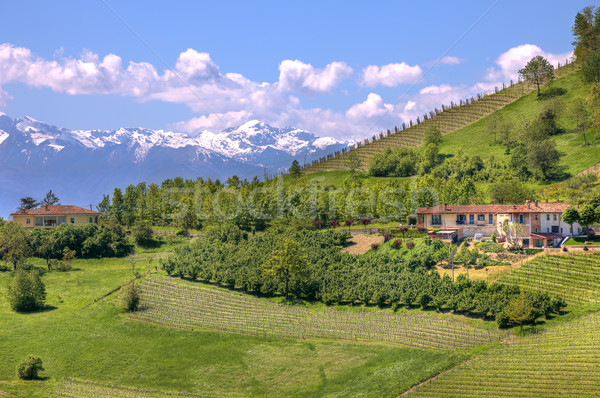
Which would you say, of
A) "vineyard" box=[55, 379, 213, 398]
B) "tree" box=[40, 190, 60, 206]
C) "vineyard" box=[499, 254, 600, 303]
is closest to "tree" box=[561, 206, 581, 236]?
"vineyard" box=[499, 254, 600, 303]

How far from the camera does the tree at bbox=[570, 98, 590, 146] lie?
12775cm

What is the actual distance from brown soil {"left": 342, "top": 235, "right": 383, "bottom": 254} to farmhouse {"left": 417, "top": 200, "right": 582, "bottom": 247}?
7805 millimetres

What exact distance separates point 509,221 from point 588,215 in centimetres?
1010

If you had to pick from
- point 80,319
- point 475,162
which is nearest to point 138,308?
point 80,319

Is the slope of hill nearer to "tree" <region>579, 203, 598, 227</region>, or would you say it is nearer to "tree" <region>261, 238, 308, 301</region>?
"tree" <region>579, 203, 598, 227</region>

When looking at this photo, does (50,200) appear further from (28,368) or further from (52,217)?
(28,368)

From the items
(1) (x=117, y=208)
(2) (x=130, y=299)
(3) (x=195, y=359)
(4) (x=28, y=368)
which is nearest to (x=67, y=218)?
(1) (x=117, y=208)

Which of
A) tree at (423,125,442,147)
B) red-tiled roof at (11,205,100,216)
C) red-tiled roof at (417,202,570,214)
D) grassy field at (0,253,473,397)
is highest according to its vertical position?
tree at (423,125,442,147)

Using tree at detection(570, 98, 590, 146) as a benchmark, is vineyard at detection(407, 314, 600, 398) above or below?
Result: below

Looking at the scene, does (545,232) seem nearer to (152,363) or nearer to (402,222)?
(402,222)

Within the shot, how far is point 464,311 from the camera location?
60.3 meters

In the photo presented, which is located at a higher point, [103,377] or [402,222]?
[402,222]

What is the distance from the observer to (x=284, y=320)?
64.4 metres

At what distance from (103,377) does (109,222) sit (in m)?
60.8
